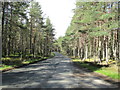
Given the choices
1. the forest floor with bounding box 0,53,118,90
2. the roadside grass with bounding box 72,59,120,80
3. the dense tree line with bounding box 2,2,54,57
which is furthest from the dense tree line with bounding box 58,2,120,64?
the dense tree line with bounding box 2,2,54,57

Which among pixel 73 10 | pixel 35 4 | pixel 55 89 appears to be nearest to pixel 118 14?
pixel 55 89

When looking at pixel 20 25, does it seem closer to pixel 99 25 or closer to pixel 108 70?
pixel 99 25

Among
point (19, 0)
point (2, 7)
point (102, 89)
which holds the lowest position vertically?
point (102, 89)

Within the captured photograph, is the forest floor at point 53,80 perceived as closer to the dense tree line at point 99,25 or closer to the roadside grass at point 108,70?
the roadside grass at point 108,70

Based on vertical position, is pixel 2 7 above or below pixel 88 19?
above

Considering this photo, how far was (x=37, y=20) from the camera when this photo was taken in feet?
152

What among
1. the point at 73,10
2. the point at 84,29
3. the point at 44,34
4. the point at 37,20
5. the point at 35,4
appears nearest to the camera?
the point at 84,29

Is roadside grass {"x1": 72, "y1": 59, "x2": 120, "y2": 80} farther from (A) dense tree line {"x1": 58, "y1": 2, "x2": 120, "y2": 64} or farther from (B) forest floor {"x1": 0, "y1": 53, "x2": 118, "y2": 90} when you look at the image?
(A) dense tree line {"x1": 58, "y1": 2, "x2": 120, "y2": 64}

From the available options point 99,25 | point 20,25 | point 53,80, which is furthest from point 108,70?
point 20,25

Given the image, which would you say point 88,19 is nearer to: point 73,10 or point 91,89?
point 73,10

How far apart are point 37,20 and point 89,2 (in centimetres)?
2540

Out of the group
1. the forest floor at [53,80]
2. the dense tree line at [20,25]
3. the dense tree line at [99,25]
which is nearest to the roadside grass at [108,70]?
the forest floor at [53,80]

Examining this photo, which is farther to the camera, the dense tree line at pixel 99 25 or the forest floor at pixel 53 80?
the dense tree line at pixel 99 25

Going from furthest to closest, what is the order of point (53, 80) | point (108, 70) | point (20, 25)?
point (20, 25)
point (108, 70)
point (53, 80)
